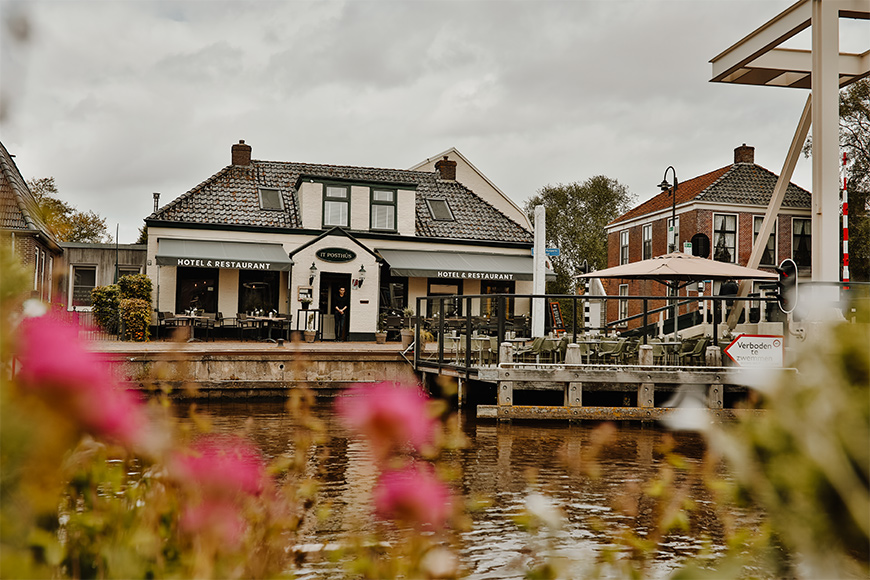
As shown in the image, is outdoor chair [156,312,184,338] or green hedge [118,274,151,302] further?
green hedge [118,274,151,302]

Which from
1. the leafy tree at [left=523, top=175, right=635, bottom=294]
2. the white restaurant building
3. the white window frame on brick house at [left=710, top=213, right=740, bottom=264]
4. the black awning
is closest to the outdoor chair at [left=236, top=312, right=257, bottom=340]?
the white restaurant building

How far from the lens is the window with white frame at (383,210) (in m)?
28.2

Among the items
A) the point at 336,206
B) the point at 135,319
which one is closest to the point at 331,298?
the point at 336,206

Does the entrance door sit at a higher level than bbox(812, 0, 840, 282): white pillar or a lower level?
lower

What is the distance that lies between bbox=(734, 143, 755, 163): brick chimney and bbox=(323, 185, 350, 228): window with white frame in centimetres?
1967

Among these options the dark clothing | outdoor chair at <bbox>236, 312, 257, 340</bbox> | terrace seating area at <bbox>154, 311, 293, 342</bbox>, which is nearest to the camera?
terrace seating area at <bbox>154, 311, 293, 342</bbox>

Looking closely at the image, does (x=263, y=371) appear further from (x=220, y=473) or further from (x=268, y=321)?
(x=220, y=473)

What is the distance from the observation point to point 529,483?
7.32 meters

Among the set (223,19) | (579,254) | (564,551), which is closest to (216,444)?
(223,19)

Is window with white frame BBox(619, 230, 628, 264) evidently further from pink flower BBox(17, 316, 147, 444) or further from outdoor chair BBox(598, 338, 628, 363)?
pink flower BBox(17, 316, 147, 444)

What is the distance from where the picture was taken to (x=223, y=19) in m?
4.66

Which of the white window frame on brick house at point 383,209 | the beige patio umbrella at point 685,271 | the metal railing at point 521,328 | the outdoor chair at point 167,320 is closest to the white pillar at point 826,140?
the metal railing at point 521,328

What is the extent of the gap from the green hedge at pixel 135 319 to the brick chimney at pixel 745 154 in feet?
90.3

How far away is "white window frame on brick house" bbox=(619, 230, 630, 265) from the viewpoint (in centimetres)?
3941
